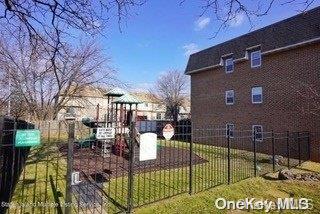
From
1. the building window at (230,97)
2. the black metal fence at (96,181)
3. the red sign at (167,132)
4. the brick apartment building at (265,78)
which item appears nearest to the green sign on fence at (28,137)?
the black metal fence at (96,181)

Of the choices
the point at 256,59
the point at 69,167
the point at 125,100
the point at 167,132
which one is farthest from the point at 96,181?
the point at 256,59

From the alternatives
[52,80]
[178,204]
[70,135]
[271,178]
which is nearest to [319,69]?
[271,178]

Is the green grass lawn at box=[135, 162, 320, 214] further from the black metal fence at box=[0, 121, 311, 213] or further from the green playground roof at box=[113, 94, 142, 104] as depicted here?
the green playground roof at box=[113, 94, 142, 104]

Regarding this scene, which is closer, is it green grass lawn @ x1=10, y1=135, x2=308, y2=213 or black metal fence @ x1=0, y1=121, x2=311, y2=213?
black metal fence @ x1=0, y1=121, x2=311, y2=213

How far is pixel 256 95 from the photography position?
20.5 metres

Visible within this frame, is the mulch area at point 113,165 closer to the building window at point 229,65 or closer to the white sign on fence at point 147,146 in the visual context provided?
the white sign on fence at point 147,146

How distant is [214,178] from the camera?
1004 cm

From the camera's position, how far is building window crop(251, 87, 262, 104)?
20156 millimetres

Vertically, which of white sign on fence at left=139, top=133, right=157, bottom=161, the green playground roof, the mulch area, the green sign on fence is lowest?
the mulch area

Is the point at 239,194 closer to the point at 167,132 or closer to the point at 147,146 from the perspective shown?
the point at 167,132

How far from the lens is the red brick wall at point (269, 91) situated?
16828 mm

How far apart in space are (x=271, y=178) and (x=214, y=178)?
2097 millimetres

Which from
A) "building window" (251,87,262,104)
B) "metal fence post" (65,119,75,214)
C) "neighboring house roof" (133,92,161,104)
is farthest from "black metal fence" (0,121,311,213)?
"neighboring house roof" (133,92,161,104)

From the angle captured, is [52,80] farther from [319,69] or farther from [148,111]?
[148,111]
